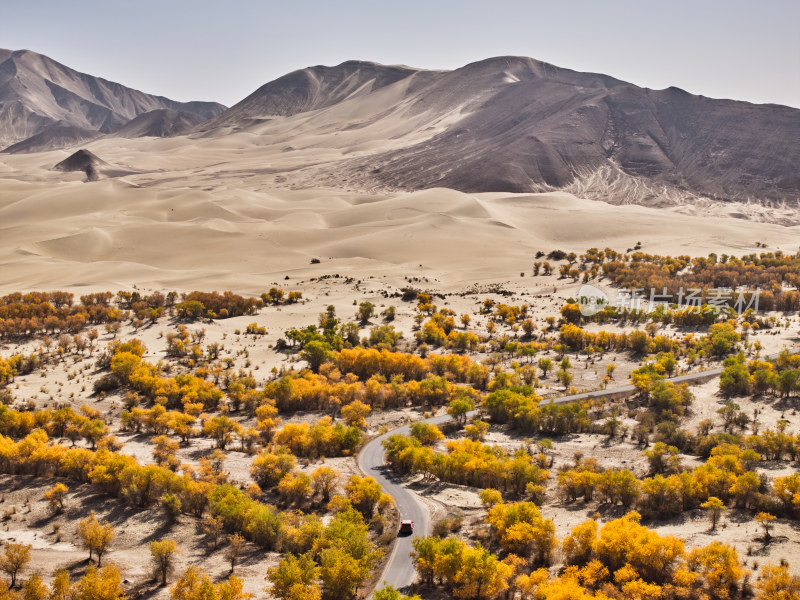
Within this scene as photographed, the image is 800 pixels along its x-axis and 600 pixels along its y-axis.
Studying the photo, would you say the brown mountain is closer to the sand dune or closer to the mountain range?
the mountain range

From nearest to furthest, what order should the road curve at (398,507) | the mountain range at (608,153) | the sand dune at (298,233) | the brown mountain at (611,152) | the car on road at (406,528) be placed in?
the road curve at (398,507) < the car on road at (406,528) < the sand dune at (298,233) < the mountain range at (608,153) < the brown mountain at (611,152)

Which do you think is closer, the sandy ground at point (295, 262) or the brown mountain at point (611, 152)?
the sandy ground at point (295, 262)

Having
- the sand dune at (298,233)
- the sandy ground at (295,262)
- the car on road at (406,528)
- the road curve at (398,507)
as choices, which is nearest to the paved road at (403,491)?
the road curve at (398,507)

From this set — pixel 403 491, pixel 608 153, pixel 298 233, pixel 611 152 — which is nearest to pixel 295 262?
pixel 298 233

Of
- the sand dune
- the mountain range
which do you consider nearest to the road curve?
the sand dune

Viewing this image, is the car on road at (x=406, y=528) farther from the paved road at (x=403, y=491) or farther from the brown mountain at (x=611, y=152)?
the brown mountain at (x=611, y=152)

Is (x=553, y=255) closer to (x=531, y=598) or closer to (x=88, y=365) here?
(x=88, y=365)

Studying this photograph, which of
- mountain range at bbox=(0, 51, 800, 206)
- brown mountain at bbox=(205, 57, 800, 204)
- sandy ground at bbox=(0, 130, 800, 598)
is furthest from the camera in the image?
brown mountain at bbox=(205, 57, 800, 204)

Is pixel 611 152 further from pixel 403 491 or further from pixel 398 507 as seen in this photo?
pixel 398 507

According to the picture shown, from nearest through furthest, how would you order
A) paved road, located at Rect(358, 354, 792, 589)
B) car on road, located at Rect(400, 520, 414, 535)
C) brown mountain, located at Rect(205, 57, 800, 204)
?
paved road, located at Rect(358, 354, 792, 589)
car on road, located at Rect(400, 520, 414, 535)
brown mountain, located at Rect(205, 57, 800, 204)

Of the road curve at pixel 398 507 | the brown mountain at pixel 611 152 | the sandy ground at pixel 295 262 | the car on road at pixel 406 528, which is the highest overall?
the brown mountain at pixel 611 152
